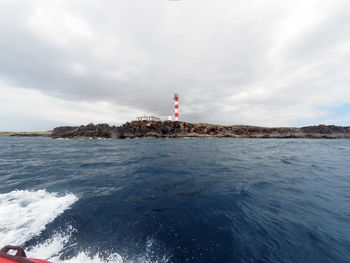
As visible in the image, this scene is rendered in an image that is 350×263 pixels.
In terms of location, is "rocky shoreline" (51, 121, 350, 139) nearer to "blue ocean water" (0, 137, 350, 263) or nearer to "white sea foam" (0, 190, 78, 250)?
"white sea foam" (0, 190, 78, 250)

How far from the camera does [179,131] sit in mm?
56344

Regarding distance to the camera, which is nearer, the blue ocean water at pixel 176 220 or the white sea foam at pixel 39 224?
the white sea foam at pixel 39 224

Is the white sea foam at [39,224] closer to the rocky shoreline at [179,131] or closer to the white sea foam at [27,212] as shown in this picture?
the white sea foam at [27,212]

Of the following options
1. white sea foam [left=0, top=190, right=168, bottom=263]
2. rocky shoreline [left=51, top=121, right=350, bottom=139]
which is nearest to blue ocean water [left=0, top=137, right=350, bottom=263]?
white sea foam [left=0, top=190, right=168, bottom=263]

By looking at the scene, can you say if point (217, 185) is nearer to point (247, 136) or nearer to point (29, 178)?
point (29, 178)

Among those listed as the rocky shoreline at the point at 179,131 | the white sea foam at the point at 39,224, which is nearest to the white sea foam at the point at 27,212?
the white sea foam at the point at 39,224

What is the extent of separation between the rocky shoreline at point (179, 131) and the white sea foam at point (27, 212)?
1747 inches

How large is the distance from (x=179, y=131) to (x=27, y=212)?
53039mm

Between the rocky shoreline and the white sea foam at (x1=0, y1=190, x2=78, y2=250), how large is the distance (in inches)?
1747

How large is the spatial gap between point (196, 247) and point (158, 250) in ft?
2.67

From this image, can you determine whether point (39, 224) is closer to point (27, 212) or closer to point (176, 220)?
point (27, 212)

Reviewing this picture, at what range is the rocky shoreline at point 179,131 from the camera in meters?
48.3

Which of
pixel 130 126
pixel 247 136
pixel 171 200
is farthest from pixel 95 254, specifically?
pixel 247 136

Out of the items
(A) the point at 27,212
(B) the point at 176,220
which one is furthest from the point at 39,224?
(B) the point at 176,220
